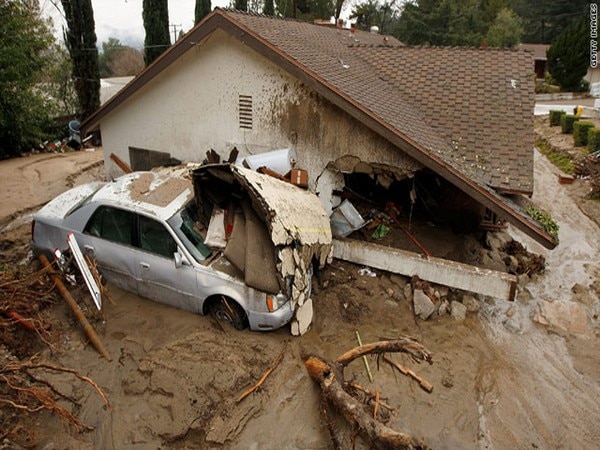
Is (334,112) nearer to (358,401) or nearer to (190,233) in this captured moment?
(190,233)

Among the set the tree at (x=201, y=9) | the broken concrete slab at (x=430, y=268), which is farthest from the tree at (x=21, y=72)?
the broken concrete slab at (x=430, y=268)

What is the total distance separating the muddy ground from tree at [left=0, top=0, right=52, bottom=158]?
13094 millimetres

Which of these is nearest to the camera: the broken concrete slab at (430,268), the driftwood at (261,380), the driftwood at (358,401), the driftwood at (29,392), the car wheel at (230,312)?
the driftwood at (358,401)

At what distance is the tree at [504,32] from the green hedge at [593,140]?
85.2 feet

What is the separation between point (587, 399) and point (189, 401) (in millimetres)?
5276

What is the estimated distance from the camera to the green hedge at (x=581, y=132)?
18.9 m

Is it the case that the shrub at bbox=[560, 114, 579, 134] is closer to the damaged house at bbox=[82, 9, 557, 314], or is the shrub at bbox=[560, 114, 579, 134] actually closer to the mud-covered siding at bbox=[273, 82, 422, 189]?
the damaged house at bbox=[82, 9, 557, 314]

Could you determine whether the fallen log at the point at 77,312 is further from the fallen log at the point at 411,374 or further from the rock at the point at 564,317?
the rock at the point at 564,317

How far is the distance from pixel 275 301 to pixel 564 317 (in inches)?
212

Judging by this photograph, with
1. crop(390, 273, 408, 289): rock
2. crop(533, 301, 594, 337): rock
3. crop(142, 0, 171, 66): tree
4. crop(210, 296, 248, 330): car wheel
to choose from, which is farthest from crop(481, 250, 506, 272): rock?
crop(142, 0, 171, 66): tree

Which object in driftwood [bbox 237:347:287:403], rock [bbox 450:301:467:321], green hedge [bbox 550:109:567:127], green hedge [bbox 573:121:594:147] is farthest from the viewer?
green hedge [bbox 550:109:567:127]

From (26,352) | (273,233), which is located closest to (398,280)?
(273,233)

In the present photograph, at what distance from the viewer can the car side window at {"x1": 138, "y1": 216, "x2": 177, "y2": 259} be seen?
6.04 meters

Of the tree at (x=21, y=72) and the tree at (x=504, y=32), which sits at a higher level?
the tree at (x=504, y=32)
